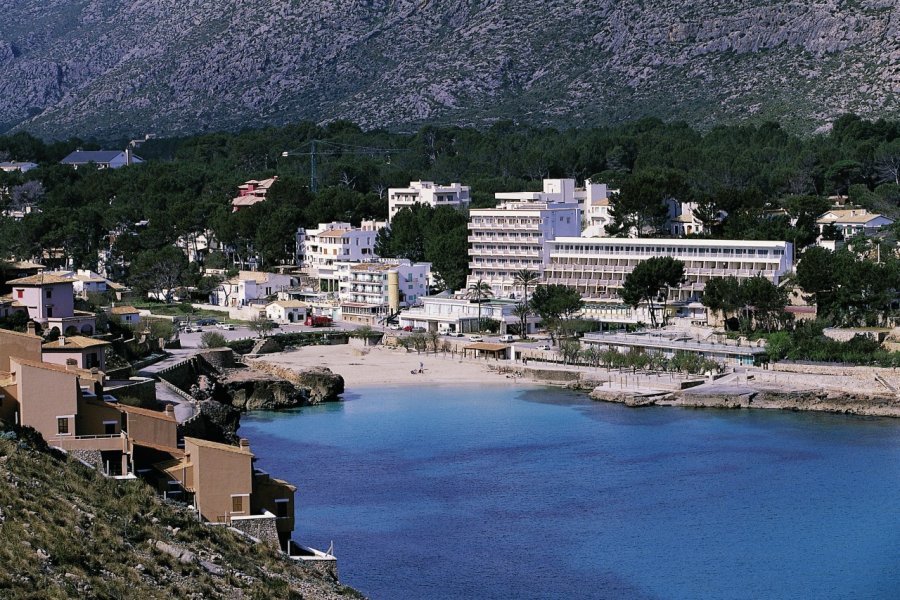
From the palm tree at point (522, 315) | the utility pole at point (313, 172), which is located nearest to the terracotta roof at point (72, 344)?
the palm tree at point (522, 315)

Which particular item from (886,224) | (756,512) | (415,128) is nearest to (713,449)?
(756,512)

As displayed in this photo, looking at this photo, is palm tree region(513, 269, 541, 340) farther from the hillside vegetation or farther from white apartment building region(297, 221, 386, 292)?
the hillside vegetation

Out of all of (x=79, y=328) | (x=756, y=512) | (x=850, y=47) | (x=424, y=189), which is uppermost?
(x=850, y=47)

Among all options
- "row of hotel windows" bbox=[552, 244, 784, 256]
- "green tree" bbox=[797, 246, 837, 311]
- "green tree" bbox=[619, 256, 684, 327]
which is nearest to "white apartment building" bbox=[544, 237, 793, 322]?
"row of hotel windows" bbox=[552, 244, 784, 256]

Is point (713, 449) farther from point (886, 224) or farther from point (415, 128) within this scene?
point (415, 128)

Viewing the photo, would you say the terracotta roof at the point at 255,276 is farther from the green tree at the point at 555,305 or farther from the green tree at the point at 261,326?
the green tree at the point at 555,305
